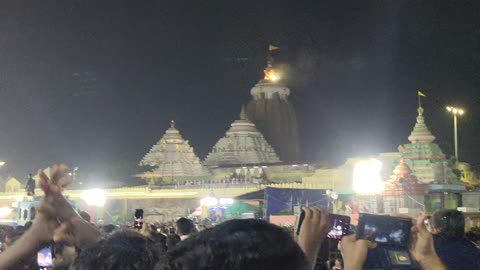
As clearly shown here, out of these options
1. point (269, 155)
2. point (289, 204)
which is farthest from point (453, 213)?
point (269, 155)

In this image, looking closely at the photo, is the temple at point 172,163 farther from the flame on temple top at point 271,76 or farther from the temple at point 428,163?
the temple at point 428,163

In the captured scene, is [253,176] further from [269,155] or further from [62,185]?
[62,185]

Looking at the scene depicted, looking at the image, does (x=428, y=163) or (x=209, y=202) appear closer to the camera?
(x=428, y=163)

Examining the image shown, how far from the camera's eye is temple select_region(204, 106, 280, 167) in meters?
60.0

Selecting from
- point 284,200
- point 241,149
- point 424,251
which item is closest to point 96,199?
point 284,200

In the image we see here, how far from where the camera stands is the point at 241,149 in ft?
201

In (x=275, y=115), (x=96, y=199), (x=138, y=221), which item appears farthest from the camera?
(x=275, y=115)

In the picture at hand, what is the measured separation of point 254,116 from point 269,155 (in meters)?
9.98

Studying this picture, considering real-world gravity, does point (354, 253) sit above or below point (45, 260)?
above

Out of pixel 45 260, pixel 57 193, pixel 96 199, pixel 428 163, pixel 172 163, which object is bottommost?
pixel 45 260

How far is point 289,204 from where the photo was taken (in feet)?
75.6

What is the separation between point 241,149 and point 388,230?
57.9 meters

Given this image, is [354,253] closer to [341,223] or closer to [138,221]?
[341,223]

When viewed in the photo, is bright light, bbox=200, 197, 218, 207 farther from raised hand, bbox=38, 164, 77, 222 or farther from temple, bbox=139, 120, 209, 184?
raised hand, bbox=38, 164, 77, 222
